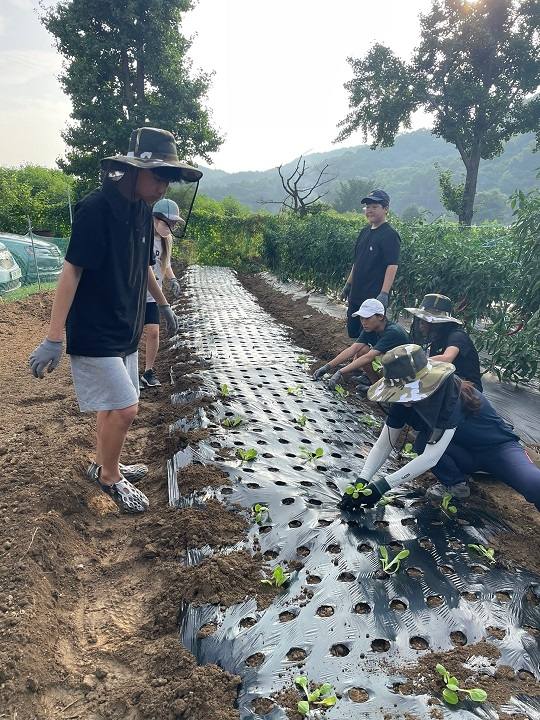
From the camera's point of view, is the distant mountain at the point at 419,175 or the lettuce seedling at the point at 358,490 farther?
the distant mountain at the point at 419,175

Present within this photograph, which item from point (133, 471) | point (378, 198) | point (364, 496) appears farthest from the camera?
point (378, 198)

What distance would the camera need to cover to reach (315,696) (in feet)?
5.17

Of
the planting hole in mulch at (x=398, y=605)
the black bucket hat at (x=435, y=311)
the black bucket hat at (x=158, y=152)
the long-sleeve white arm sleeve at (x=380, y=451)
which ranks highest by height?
the black bucket hat at (x=158, y=152)

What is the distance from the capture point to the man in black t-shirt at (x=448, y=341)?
3.22m

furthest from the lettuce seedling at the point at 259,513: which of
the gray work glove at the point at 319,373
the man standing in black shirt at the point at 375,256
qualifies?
the man standing in black shirt at the point at 375,256

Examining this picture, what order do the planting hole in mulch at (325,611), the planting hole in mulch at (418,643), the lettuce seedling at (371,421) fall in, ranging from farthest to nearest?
the lettuce seedling at (371,421) < the planting hole in mulch at (325,611) < the planting hole in mulch at (418,643)

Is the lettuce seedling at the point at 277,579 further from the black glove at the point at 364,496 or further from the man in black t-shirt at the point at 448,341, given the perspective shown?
the man in black t-shirt at the point at 448,341

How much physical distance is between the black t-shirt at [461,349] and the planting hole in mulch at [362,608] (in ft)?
5.86

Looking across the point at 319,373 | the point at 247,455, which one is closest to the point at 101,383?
the point at 247,455

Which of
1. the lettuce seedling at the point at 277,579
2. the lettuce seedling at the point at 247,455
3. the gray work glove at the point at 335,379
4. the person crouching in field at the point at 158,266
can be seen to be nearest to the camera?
the lettuce seedling at the point at 277,579

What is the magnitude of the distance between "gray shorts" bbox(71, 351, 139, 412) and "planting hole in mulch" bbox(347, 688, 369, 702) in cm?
163

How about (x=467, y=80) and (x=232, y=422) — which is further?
(x=467, y=80)

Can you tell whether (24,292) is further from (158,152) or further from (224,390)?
(158,152)

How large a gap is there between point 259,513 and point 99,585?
0.83 metres
